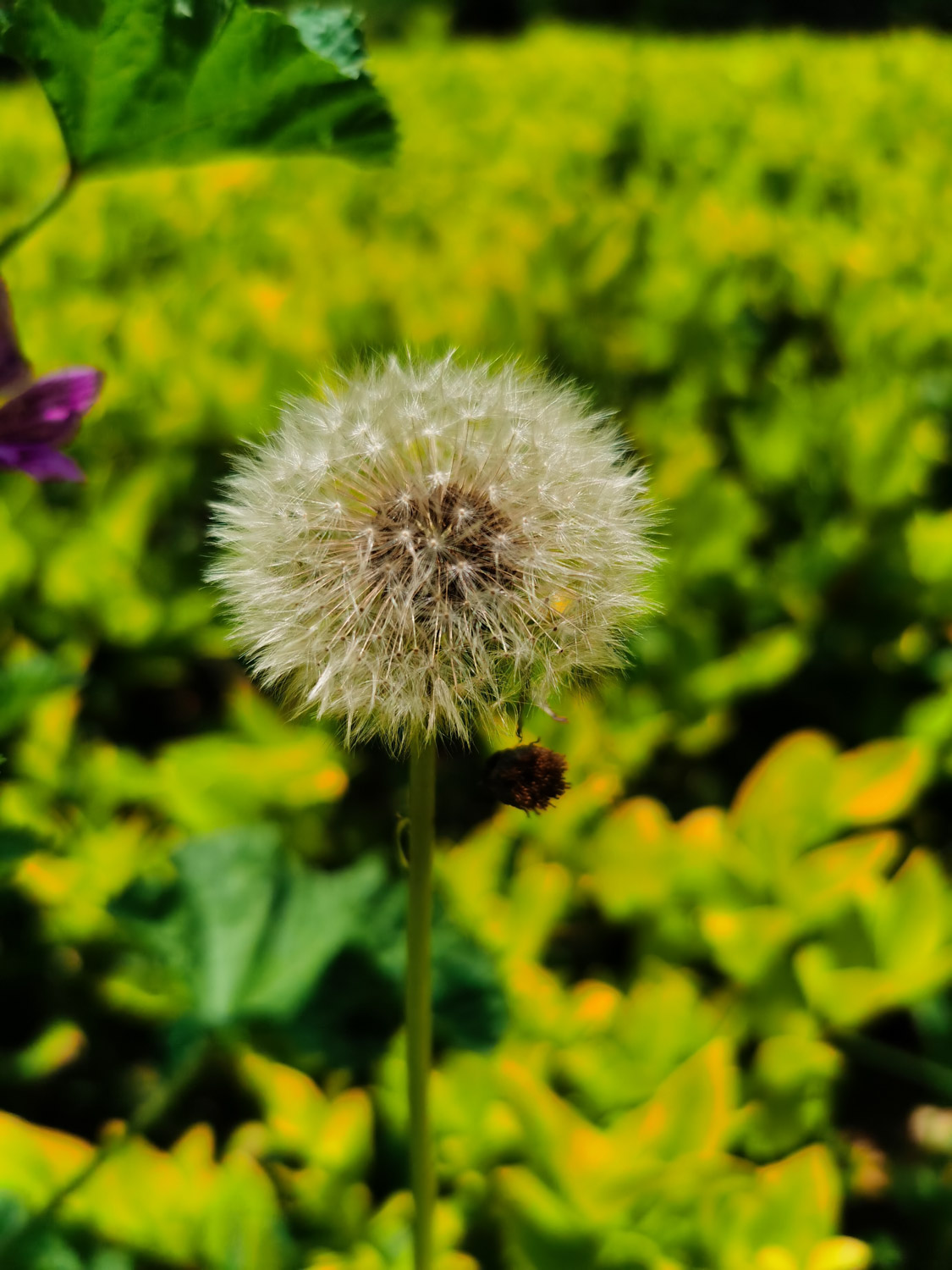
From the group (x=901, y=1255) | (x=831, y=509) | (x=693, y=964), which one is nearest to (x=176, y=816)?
(x=693, y=964)

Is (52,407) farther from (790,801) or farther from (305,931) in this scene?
(790,801)

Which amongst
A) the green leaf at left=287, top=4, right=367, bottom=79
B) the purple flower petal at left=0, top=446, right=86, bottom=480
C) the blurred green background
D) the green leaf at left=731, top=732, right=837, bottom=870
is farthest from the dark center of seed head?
the green leaf at left=731, top=732, right=837, bottom=870

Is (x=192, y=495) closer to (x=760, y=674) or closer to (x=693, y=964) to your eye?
(x=760, y=674)

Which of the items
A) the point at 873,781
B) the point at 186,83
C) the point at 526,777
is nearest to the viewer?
the point at 526,777

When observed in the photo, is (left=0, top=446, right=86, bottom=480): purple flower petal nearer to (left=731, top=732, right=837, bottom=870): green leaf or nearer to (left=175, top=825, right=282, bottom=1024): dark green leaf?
(left=175, top=825, right=282, bottom=1024): dark green leaf

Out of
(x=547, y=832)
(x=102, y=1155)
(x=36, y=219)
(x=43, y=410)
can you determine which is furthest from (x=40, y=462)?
(x=547, y=832)

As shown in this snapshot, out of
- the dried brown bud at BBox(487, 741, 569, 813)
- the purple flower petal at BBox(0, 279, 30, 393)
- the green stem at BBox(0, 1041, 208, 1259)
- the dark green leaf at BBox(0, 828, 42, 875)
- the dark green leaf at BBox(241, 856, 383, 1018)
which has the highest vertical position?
the purple flower petal at BBox(0, 279, 30, 393)
